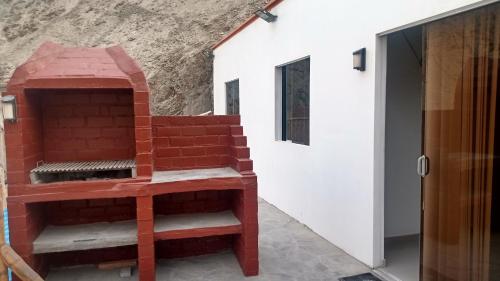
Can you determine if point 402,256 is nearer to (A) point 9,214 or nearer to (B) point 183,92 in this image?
(A) point 9,214

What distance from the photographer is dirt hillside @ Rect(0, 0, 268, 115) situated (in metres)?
15.7

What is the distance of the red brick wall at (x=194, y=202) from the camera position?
4547 millimetres

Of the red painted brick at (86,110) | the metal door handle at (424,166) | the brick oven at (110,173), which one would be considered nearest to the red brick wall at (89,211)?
the brick oven at (110,173)

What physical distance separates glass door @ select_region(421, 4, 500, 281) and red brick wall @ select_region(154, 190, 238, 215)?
226cm

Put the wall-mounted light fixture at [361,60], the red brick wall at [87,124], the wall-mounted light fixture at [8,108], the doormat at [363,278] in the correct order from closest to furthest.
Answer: the wall-mounted light fixture at [8,108], the doormat at [363,278], the wall-mounted light fixture at [361,60], the red brick wall at [87,124]

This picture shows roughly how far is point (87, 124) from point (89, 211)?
1.02m

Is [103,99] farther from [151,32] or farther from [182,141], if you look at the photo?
[151,32]

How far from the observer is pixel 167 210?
4.57 meters

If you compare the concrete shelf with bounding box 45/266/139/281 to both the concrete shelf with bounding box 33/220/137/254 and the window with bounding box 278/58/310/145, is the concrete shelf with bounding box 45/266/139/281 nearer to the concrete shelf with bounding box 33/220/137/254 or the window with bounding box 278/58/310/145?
the concrete shelf with bounding box 33/220/137/254

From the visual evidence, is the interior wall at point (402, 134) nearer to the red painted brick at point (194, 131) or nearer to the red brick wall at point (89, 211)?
the red painted brick at point (194, 131)

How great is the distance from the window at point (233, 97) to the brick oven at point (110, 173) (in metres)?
5.09

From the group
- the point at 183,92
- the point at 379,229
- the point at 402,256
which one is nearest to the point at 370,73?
the point at 379,229

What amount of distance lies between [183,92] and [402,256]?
12.7 meters

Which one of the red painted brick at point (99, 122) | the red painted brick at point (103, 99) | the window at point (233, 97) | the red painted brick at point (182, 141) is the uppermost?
the window at point (233, 97)
